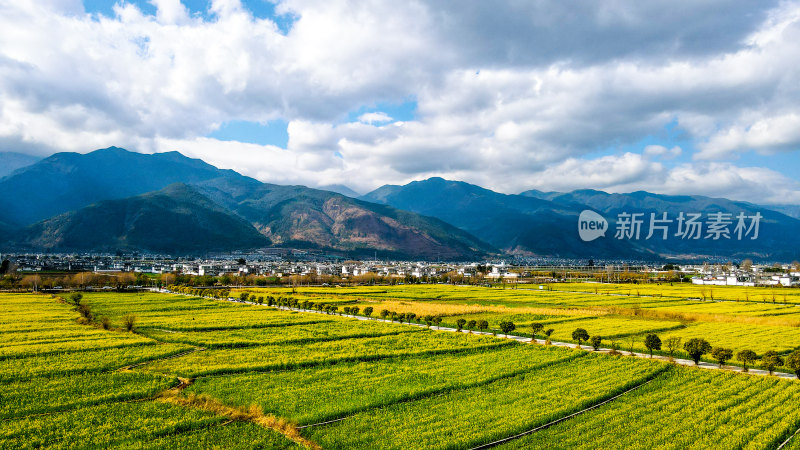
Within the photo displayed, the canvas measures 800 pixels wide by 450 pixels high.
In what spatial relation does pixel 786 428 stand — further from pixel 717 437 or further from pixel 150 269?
pixel 150 269

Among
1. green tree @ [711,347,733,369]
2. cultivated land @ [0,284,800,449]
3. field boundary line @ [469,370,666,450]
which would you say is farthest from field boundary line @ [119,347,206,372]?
green tree @ [711,347,733,369]

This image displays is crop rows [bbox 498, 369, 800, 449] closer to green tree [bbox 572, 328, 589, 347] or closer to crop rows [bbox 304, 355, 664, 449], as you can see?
crop rows [bbox 304, 355, 664, 449]

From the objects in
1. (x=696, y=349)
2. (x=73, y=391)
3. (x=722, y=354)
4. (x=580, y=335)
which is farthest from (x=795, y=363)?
(x=73, y=391)

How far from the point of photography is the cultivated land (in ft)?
62.3

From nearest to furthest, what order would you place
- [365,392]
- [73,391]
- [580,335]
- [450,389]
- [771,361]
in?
[73,391]
[365,392]
[450,389]
[771,361]
[580,335]

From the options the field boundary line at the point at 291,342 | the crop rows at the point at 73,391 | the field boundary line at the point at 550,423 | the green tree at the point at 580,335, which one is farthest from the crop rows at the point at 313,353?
the field boundary line at the point at 550,423

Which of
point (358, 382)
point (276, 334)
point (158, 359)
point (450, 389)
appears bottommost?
point (276, 334)

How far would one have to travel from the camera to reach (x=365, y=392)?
25281 mm

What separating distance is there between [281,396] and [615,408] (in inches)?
665

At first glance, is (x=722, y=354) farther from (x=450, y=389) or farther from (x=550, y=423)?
(x=450, y=389)

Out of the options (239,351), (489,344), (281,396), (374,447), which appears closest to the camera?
(374,447)

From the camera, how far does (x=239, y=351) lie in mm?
37562

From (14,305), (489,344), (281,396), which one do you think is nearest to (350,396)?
(281,396)

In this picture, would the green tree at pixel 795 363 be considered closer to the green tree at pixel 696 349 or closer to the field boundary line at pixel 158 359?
the green tree at pixel 696 349
